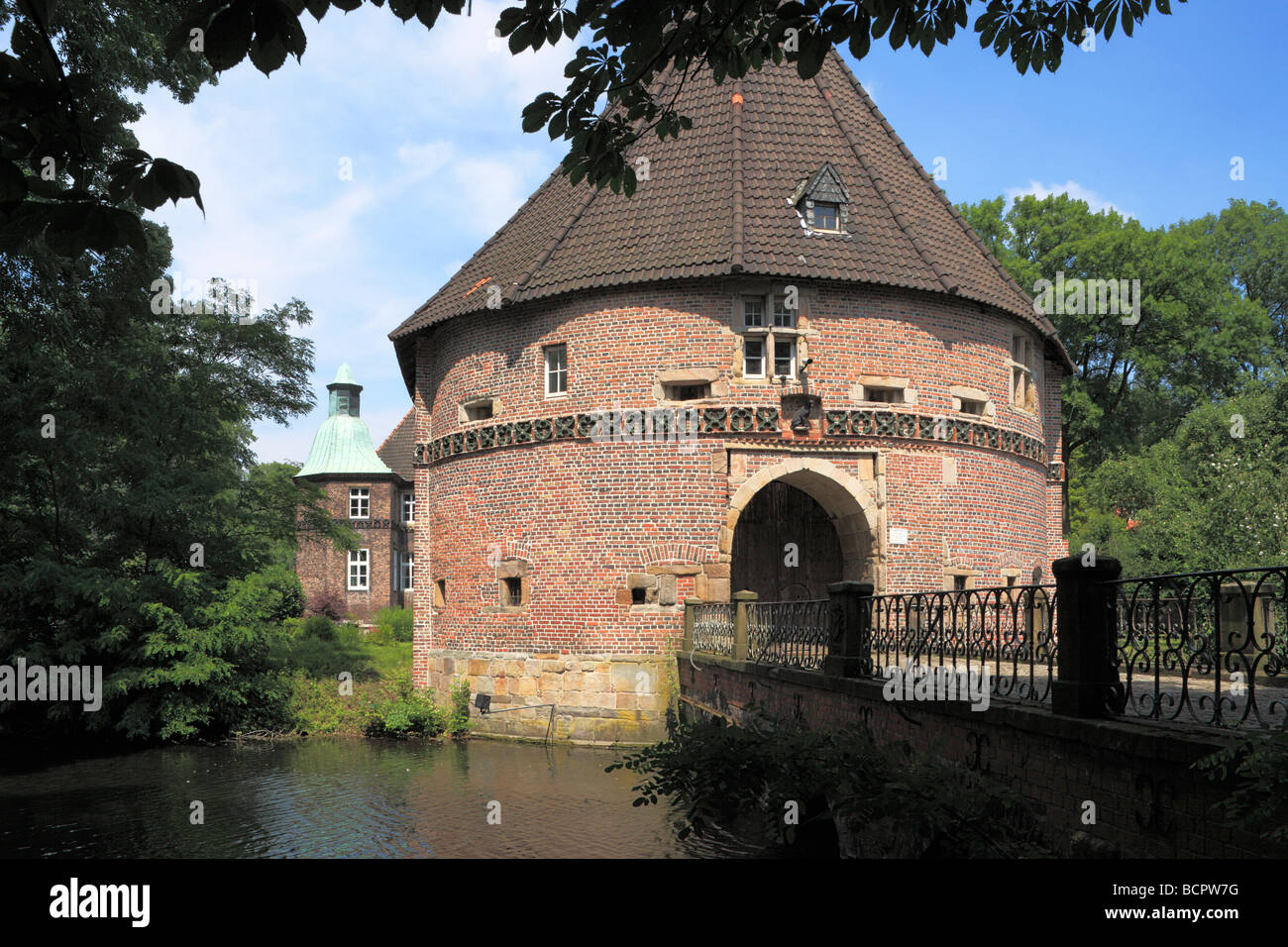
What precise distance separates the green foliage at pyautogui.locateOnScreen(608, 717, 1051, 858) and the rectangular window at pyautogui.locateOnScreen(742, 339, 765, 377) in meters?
8.91

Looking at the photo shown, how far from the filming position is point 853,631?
1004 centimetres

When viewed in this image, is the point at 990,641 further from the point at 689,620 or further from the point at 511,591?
the point at 511,591

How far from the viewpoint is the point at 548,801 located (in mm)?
13953

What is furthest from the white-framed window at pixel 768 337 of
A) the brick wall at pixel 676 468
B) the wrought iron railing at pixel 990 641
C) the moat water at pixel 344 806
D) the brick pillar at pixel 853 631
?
the brick pillar at pixel 853 631

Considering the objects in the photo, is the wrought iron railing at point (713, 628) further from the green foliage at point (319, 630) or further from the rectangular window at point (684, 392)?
the green foliage at point (319, 630)

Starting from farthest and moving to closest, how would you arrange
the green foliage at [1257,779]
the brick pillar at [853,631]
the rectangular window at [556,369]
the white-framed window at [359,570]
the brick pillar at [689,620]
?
the white-framed window at [359,570] → the rectangular window at [556,369] → the brick pillar at [689,620] → the brick pillar at [853,631] → the green foliage at [1257,779]

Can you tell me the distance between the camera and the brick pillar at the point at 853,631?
9.98 m

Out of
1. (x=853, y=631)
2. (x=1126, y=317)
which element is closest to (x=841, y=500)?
(x=853, y=631)

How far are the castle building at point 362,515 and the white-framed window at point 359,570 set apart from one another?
0.07 feet

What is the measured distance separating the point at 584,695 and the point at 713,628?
3295 mm

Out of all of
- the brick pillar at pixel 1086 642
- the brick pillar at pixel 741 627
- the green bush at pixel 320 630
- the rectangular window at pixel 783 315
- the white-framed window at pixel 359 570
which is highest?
the rectangular window at pixel 783 315

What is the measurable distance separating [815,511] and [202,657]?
1196 cm

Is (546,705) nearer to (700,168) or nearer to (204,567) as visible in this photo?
(204,567)
